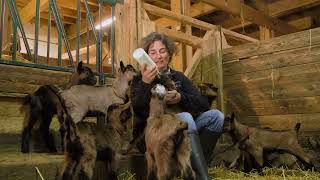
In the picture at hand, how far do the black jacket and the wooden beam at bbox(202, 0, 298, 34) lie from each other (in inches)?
106

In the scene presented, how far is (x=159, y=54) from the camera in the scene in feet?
10.7

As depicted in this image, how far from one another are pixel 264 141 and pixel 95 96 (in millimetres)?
2074

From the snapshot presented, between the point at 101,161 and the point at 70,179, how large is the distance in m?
0.46

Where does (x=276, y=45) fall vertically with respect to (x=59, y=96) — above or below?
above

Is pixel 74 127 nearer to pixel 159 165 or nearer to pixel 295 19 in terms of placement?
pixel 159 165

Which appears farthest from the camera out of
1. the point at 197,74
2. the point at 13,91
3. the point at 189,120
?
the point at 197,74

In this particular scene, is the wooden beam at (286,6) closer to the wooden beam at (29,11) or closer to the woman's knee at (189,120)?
the wooden beam at (29,11)

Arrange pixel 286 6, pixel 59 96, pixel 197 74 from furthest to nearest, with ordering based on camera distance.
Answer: pixel 286 6 < pixel 197 74 < pixel 59 96

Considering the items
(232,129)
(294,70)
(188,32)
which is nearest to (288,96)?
(294,70)

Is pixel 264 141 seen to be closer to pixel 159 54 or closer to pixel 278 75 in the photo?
pixel 278 75

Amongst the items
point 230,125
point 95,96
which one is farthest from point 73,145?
point 230,125

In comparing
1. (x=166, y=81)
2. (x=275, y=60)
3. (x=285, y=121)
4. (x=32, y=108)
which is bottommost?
(x=285, y=121)

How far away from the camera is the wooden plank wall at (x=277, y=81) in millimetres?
4352

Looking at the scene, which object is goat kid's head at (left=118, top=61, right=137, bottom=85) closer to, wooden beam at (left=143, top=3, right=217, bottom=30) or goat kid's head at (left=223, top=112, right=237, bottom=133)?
wooden beam at (left=143, top=3, right=217, bottom=30)
